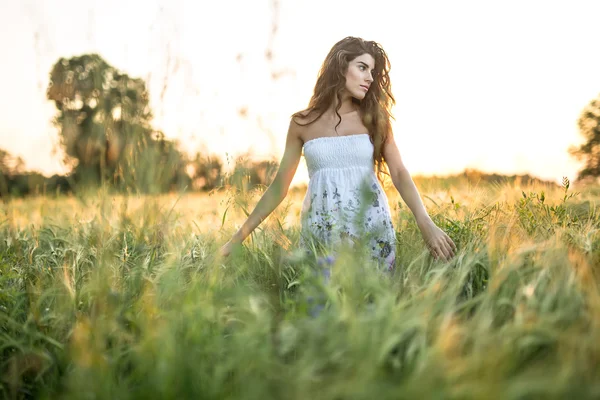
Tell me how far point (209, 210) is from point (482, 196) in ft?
6.14

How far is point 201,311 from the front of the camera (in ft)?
5.39

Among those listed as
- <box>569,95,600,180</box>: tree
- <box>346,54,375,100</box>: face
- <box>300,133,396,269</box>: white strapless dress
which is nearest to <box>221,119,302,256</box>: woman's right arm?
<box>300,133,396,269</box>: white strapless dress

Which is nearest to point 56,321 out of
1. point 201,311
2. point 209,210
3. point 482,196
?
point 201,311

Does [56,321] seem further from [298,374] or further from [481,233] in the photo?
[481,233]

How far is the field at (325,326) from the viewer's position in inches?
49.5

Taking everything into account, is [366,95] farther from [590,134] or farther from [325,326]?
[590,134]

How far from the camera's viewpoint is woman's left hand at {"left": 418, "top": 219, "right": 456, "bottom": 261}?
2395 millimetres

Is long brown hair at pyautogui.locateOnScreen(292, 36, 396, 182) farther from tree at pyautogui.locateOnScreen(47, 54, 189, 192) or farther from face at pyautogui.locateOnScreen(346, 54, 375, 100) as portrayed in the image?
tree at pyautogui.locateOnScreen(47, 54, 189, 192)

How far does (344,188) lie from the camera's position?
2727 mm

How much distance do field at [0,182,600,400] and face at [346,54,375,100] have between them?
79 centimetres

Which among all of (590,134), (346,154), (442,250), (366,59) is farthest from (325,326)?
(590,134)

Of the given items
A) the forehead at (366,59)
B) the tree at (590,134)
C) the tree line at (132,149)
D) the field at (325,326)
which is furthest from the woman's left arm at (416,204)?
the tree at (590,134)

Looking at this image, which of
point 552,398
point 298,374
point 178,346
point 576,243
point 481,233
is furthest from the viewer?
point 481,233

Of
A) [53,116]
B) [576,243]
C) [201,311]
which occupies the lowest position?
[201,311]
